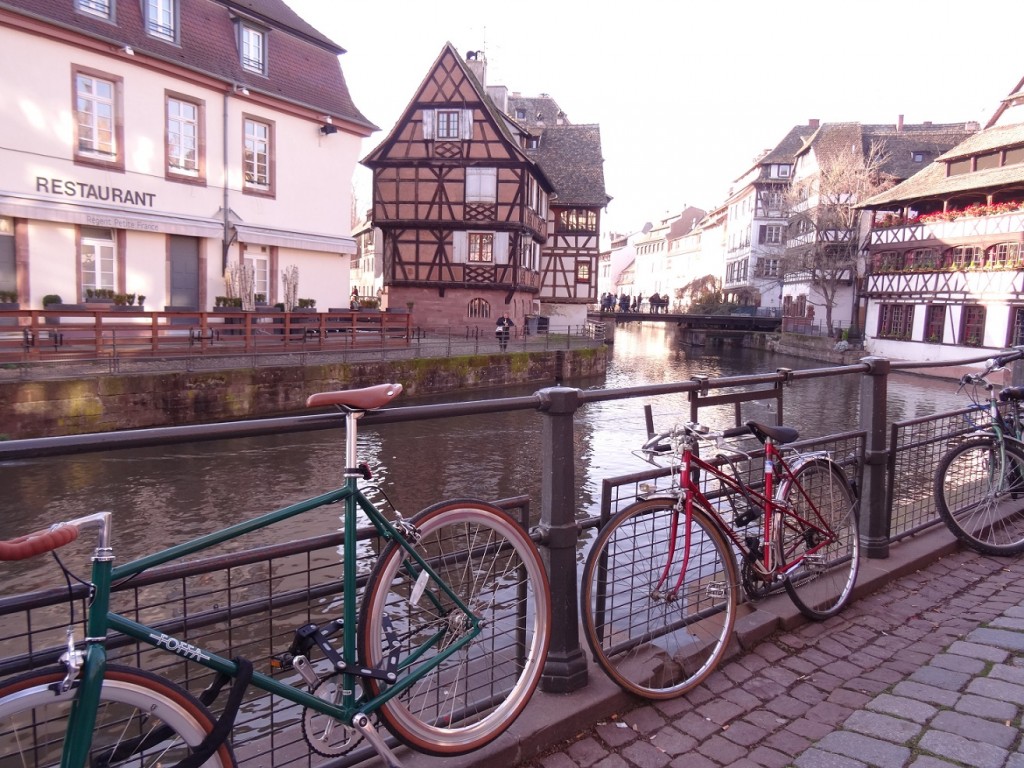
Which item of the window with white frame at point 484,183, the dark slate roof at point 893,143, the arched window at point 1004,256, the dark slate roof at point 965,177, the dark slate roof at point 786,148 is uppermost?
the dark slate roof at point 786,148

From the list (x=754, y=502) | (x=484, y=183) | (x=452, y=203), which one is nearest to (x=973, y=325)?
(x=484, y=183)

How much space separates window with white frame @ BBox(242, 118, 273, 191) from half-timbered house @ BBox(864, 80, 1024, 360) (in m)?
29.1

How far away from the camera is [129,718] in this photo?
5.66ft

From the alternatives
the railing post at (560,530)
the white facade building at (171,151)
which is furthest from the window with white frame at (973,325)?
the railing post at (560,530)

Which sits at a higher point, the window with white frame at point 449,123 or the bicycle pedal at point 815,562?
the window with white frame at point 449,123

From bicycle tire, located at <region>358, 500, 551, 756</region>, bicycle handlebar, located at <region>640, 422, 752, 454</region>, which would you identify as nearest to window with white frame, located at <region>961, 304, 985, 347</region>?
bicycle handlebar, located at <region>640, 422, 752, 454</region>

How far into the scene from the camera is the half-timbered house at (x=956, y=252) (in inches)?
1330

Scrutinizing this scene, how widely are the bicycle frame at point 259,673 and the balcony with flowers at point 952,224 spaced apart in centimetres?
3744

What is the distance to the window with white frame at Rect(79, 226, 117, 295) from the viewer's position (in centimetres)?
1927

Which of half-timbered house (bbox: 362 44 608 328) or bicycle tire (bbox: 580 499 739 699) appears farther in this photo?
half-timbered house (bbox: 362 44 608 328)

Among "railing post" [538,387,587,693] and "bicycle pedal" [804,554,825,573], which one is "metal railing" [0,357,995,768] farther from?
"bicycle pedal" [804,554,825,573]

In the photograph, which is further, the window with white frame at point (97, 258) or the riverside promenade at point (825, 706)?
the window with white frame at point (97, 258)

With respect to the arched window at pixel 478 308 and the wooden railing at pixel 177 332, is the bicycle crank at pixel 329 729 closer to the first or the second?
the wooden railing at pixel 177 332

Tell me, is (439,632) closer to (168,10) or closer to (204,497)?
(204,497)
